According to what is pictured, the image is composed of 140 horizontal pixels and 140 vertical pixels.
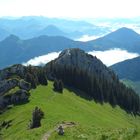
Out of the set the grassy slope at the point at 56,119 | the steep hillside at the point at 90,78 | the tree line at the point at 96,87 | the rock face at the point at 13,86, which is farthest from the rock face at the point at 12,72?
the tree line at the point at 96,87

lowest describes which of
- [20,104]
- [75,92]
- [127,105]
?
[127,105]

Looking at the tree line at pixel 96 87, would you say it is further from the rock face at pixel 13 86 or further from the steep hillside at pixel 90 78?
the rock face at pixel 13 86

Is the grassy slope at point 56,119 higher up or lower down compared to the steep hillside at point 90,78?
higher up

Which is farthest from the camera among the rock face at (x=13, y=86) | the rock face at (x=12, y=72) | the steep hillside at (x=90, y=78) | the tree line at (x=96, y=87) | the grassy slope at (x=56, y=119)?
the steep hillside at (x=90, y=78)

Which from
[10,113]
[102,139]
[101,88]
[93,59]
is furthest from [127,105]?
[102,139]

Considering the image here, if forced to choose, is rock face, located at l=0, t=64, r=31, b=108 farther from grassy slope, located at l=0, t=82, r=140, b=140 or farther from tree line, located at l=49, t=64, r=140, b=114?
tree line, located at l=49, t=64, r=140, b=114

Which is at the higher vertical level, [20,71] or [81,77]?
[20,71]

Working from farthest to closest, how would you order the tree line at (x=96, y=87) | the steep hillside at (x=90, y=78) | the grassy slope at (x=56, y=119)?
the steep hillside at (x=90, y=78) < the tree line at (x=96, y=87) < the grassy slope at (x=56, y=119)

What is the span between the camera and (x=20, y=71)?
140250mm

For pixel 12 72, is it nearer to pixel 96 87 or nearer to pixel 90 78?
pixel 96 87

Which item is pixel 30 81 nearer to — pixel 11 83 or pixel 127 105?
pixel 11 83

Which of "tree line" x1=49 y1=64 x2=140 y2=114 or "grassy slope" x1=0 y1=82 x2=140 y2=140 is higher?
"grassy slope" x1=0 y1=82 x2=140 y2=140

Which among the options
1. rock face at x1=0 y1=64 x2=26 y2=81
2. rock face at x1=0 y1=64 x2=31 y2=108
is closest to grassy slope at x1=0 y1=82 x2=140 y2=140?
rock face at x1=0 y1=64 x2=31 y2=108

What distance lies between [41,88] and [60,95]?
798cm
